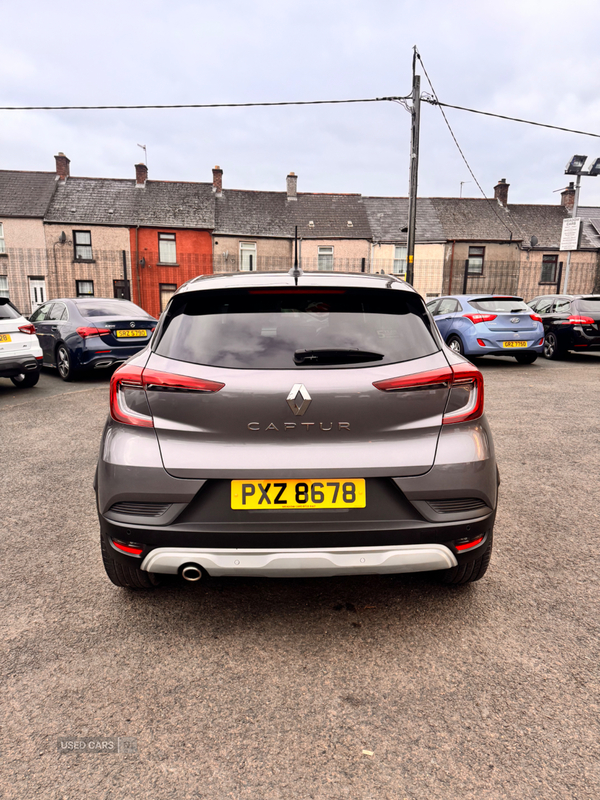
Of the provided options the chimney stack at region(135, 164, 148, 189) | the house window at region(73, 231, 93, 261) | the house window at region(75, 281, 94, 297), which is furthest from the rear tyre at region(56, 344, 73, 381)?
the chimney stack at region(135, 164, 148, 189)

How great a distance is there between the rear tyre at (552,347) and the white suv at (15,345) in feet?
35.4

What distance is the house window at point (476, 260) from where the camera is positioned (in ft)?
113

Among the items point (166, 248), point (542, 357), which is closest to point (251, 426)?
point (542, 357)

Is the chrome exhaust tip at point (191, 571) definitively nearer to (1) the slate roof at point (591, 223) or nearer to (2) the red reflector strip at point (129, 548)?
(2) the red reflector strip at point (129, 548)

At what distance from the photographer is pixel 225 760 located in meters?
1.81

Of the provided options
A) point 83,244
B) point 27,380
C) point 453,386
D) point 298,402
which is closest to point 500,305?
point 27,380

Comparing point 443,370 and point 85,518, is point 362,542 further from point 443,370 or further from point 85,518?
point 85,518

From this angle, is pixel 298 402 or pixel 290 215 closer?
pixel 298 402

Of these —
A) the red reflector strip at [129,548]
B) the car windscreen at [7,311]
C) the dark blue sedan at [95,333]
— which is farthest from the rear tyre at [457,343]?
the red reflector strip at [129,548]

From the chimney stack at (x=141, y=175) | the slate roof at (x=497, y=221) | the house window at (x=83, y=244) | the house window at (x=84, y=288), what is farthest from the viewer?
the slate roof at (x=497, y=221)

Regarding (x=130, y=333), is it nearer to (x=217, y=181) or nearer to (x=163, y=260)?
(x=163, y=260)

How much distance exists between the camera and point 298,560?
7.32 feet

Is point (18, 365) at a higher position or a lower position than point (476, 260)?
lower

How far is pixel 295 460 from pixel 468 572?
1113 millimetres
